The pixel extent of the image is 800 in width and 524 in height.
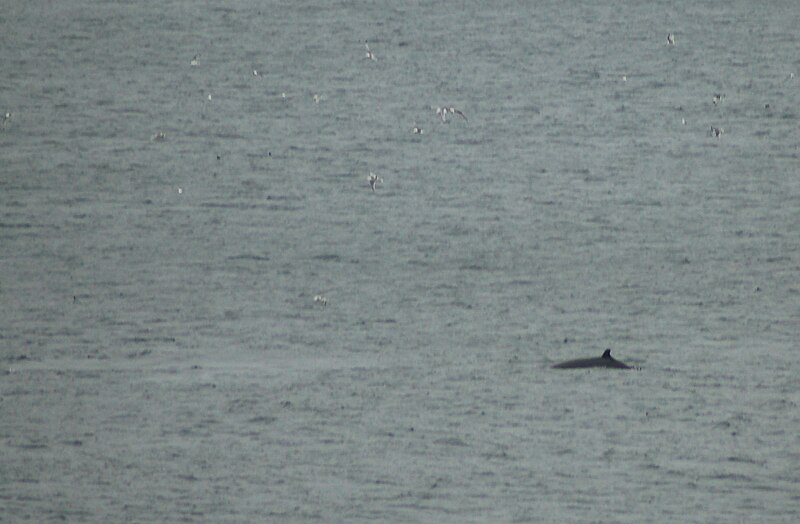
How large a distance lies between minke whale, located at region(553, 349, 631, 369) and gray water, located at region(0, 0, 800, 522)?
8 cm

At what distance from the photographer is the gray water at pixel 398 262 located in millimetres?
7840

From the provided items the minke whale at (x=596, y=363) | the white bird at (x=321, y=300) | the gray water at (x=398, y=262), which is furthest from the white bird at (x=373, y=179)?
the minke whale at (x=596, y=363)

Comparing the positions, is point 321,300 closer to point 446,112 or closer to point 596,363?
point 596,363

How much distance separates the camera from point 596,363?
31.1 ft

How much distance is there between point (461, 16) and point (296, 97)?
341cm

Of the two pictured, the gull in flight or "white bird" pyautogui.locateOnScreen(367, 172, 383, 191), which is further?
the gull in flight

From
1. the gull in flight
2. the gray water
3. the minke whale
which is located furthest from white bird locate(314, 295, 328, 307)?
the gull in flight

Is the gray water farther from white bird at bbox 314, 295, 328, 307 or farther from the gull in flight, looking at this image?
the gull in flight

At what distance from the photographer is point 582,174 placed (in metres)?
14.2

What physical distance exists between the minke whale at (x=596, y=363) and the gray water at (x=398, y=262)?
0.27ft

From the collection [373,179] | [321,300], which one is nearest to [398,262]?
[321,300]

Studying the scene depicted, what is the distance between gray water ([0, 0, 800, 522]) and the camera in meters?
7.84

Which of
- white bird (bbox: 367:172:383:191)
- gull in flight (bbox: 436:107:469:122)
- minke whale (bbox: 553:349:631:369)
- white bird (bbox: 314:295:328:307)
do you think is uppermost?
minke whale (bbox: 553:349:631:369)

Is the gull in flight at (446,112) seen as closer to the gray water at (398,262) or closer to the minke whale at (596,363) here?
the gray water at (398,262)
